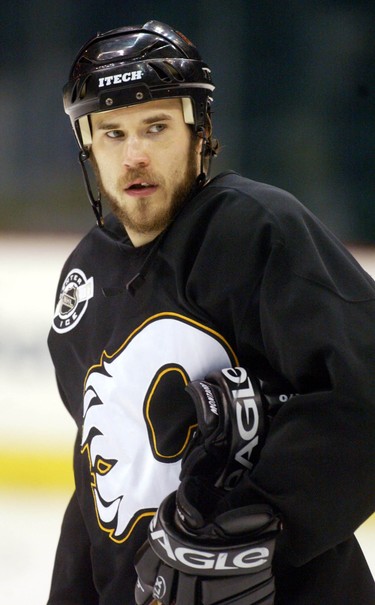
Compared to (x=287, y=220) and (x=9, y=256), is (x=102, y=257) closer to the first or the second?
(x=287, y=220)

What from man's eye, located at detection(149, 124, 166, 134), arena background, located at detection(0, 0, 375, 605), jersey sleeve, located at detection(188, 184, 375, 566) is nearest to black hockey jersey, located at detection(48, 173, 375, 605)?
jersey sleeve, located at detection(188, 184, 375, 566)

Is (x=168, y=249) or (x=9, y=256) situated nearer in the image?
(x=168, y=249)

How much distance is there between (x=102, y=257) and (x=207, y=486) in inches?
17.6

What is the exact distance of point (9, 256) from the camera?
10.8ft

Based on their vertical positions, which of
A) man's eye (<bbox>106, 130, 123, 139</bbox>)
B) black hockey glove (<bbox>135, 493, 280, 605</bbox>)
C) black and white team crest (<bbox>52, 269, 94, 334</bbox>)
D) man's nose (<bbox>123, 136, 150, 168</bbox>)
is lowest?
black hockey glove (<bbox>135, 493, 280, 605</bbox>)

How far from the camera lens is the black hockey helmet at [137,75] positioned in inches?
49.7

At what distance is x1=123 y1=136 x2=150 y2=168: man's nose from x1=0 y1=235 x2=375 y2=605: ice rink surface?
45.5 inches

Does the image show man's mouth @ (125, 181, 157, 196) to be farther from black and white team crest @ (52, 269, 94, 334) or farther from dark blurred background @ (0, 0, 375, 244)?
dark blurred background @ (0, 0, 375, 244)

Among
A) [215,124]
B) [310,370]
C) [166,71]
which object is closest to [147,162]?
[166,71]

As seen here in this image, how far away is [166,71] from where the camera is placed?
1.28 m

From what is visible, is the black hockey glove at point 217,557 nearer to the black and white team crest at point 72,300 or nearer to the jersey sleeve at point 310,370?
the jersey sleeve at point 310,370

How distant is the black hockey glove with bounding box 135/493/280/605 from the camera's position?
105 centimetres

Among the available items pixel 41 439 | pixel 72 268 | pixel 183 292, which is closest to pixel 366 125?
pixel 41 439

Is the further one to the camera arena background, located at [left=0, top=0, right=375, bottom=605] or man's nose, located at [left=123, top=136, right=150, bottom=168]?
arena background, located at [left=0, top=0, right=375, bottom=605]
